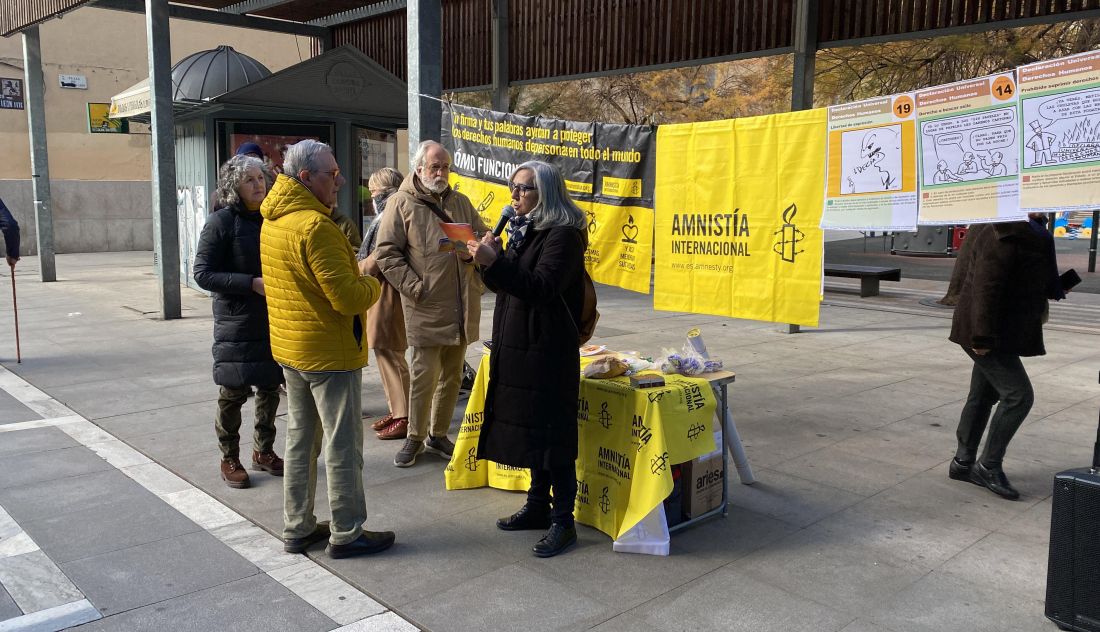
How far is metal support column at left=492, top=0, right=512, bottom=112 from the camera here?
12.3 m

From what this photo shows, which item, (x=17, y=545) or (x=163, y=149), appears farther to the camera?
(x=163, y=149)

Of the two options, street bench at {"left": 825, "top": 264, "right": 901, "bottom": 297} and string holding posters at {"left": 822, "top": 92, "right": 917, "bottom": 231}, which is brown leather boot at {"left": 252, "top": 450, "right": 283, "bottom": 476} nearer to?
string holding posters at {"left": 822, "top": 92, "right": 917, "bottom": 231}

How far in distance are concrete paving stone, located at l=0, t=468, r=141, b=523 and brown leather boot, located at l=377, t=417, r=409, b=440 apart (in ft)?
5.16

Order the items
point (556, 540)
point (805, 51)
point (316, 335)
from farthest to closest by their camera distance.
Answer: point (805, 51) < point (556, 540) < point (316, 335)

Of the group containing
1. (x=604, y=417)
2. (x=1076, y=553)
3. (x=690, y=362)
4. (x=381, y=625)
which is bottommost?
(x=381, y=625)

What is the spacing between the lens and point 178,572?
3.85 metres

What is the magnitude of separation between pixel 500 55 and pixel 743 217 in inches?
330

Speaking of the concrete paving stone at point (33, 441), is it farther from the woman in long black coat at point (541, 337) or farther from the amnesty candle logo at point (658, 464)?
the amnesty candle logo at point (658, 464)

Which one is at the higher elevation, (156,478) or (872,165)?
(872,165)

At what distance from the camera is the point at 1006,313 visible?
15.8ft

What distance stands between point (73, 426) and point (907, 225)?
5.59 meters

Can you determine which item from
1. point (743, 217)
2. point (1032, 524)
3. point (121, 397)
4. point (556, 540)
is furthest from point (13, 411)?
point (1032, 524)

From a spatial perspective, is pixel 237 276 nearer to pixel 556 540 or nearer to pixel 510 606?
pixel 556 540

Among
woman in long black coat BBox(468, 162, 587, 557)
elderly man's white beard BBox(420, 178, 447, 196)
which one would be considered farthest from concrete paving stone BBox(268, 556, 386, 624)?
elderly man's white beard BBox(420, 178, 447, 196)
